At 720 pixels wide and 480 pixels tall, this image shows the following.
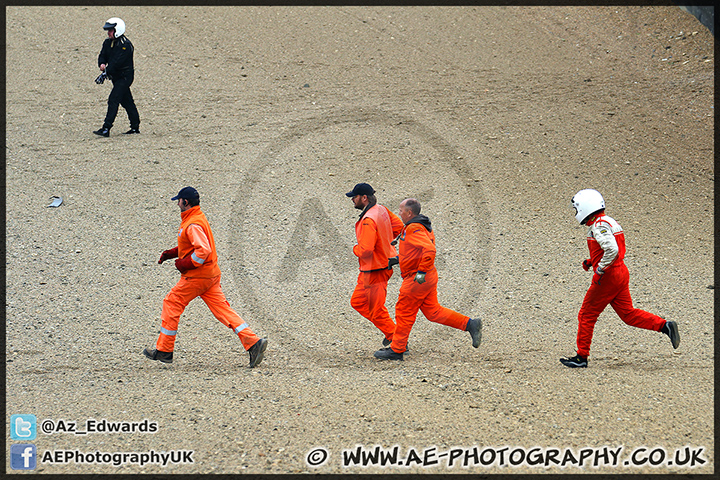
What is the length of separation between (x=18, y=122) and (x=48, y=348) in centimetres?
848

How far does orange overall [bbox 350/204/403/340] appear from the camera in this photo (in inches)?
273

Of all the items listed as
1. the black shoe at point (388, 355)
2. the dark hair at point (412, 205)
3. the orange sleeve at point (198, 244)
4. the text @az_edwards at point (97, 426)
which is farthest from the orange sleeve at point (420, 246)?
the text @az_edwards at point (97, 426)

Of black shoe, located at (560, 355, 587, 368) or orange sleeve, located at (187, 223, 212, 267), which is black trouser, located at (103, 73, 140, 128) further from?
black shoe, located at (560, 355, 587, 368)

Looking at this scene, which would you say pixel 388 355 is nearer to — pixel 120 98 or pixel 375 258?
pixel 375 258

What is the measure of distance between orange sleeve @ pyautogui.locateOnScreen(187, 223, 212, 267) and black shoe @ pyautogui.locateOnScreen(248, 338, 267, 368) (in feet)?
3.37

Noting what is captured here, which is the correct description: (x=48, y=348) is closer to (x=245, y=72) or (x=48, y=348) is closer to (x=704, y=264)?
(x=704, y=264)

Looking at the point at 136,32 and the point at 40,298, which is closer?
the point at 40,298

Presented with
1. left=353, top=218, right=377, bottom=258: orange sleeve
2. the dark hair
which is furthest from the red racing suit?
left=353, top=218, right=377, bottom=258: orange sleeve

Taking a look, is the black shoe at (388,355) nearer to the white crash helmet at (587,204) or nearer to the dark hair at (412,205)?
the dark hair at (412,205)

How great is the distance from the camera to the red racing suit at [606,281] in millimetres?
6348

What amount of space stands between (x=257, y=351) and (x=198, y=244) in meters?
1.28

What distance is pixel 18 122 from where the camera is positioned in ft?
45.5
